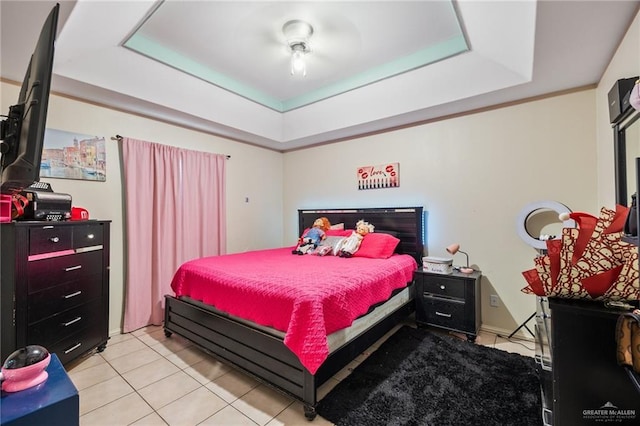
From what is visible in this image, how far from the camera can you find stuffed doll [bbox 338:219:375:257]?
3.27m

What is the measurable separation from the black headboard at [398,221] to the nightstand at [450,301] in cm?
43

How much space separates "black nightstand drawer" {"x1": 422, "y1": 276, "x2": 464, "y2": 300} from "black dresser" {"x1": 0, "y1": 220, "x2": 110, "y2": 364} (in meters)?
3.19

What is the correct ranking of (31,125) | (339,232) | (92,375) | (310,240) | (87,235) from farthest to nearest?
(339,232)
(310,240)
(87,235)
(92,375)
(31,125)

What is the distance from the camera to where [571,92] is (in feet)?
8.59

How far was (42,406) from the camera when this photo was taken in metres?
0.78

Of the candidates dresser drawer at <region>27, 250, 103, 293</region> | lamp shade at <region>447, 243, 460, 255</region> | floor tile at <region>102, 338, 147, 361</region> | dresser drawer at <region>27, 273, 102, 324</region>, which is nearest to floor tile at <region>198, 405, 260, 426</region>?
floor tile at <region>102, 338, 147, 361</region>

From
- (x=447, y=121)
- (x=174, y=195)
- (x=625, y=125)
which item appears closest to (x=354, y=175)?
(x=447, y=121)

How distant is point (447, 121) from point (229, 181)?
9.93 ft

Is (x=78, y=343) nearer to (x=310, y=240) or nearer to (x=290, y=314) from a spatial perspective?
(x=290, y=314)

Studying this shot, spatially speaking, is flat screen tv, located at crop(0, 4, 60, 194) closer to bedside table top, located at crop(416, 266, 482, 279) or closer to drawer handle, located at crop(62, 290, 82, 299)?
drawer handle, located at crop(62, 290, 82, 299)

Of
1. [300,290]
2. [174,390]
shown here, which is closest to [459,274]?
[300,290]

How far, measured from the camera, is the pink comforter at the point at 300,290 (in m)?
1.76

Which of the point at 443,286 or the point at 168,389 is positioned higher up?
the point at 443,286

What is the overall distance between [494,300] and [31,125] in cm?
377
